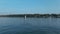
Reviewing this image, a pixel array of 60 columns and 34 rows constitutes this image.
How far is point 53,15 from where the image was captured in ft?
Result: 392
